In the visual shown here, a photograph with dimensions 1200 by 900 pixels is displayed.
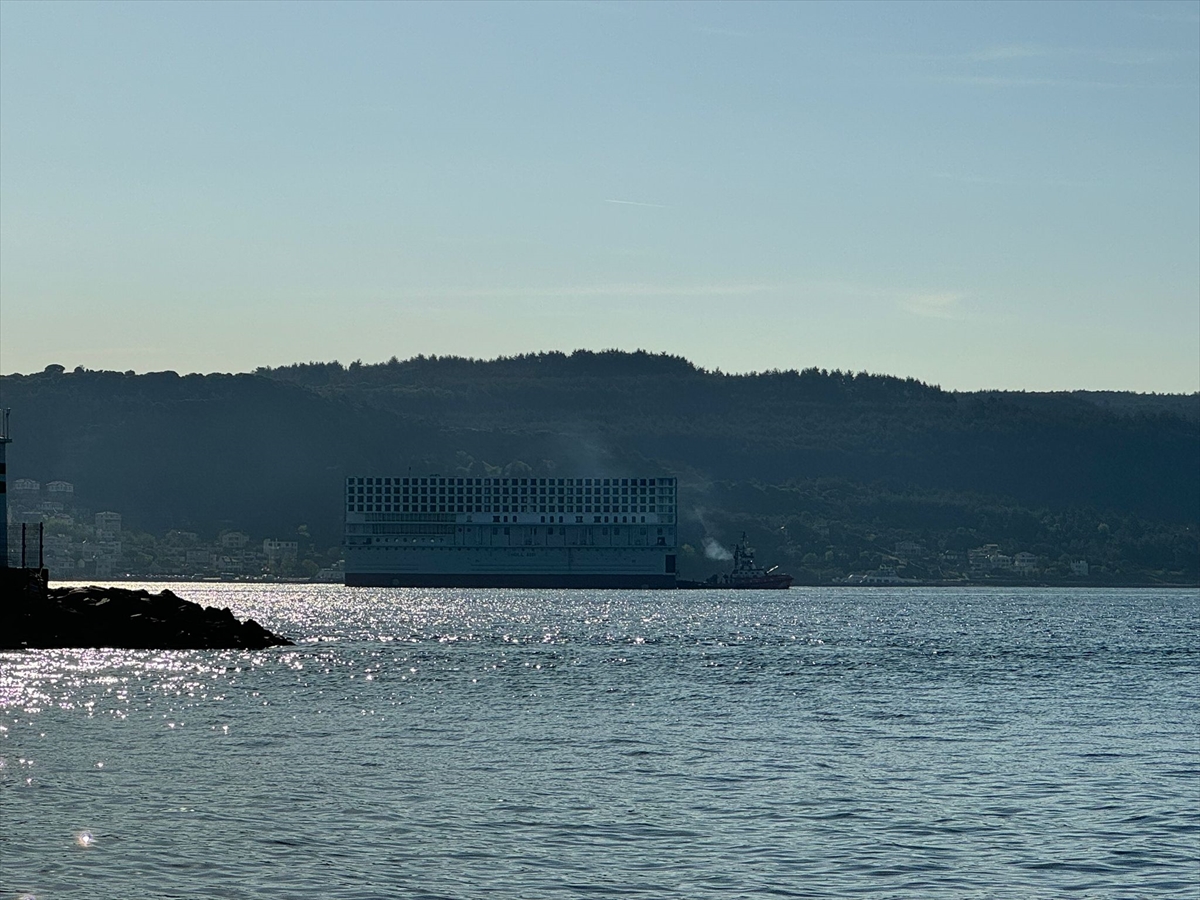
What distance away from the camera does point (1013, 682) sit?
70.3m

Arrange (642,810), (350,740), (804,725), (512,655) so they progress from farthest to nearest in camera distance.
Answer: (512,655)
(804,725)
(350,740)
(642,810)

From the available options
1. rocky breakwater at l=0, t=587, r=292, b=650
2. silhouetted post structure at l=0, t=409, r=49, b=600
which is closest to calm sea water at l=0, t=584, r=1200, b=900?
rocky breakwater at l=0, t=587, r=292, b=650

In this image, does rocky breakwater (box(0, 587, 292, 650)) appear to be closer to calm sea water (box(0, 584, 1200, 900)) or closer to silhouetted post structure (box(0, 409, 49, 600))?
silhouetted post structure (box(0, 409, 49, 600))

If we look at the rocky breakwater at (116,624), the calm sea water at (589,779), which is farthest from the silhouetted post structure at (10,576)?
the calm sea water at (589,779)

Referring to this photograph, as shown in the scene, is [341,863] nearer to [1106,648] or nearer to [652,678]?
[652,678]

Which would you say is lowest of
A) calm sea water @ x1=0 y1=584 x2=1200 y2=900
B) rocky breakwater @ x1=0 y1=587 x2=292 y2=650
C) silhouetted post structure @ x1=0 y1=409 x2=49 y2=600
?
calm sea water @ x1=0 y1=584 x2=1200 y2=900

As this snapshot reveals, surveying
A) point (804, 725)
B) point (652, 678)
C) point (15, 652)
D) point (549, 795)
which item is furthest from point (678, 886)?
point (15, 652)

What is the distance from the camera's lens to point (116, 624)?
8281 cm

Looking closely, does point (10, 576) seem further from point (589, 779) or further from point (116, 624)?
point (589, 779)

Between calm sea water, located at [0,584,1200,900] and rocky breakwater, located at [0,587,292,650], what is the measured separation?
279 centimetres

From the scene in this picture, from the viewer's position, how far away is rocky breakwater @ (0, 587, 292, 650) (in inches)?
3095

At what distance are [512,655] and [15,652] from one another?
22980 mm

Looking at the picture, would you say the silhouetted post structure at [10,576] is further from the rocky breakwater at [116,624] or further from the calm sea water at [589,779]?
the calm sea water at [589,779]

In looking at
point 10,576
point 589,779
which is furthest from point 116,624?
point 589,779
